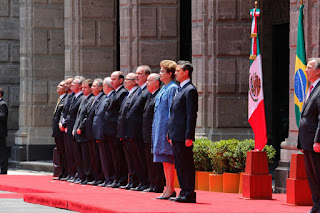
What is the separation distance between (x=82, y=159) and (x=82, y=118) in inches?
33.5

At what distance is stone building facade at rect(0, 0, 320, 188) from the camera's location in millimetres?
18766

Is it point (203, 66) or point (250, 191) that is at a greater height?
point (203, 66)

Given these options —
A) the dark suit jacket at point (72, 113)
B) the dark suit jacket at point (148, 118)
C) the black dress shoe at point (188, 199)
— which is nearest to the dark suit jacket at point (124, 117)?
the dark suit jacket at point (148, 118)

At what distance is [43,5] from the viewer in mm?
27156

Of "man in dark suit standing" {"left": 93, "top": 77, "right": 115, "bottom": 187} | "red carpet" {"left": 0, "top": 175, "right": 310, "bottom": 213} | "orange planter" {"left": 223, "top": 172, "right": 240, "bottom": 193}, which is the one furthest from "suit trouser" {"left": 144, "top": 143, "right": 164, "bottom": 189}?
"man in dark suit standing" {"left": 93, "top": 77, "right": 115, "bottom": 187}

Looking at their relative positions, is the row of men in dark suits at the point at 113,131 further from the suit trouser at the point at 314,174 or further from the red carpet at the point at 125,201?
the suit trouser at the point at 314,174

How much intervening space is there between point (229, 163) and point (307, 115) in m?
4.52

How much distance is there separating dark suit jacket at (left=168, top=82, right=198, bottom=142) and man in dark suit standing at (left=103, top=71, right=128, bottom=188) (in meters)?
3.66

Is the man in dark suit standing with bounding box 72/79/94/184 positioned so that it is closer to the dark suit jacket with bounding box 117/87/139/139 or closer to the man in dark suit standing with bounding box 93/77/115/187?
the man in dark suit standing with bounding box 93/77/115/187

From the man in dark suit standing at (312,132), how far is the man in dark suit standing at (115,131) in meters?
5.53

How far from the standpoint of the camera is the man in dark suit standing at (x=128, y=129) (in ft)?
52.7

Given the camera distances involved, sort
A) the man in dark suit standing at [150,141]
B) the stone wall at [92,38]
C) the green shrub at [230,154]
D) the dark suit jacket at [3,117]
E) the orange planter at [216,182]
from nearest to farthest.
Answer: the man in dark suit standing at [150,141], the green shrub at [230,154], the orange planter at [216,182], the dark suit jacket at [3,117], the stone wall at [92,38]

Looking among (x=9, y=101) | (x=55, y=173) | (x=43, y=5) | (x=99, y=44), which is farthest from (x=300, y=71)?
(x=9, y=101)

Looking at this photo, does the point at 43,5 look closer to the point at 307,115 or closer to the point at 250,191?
the point at 250,191
